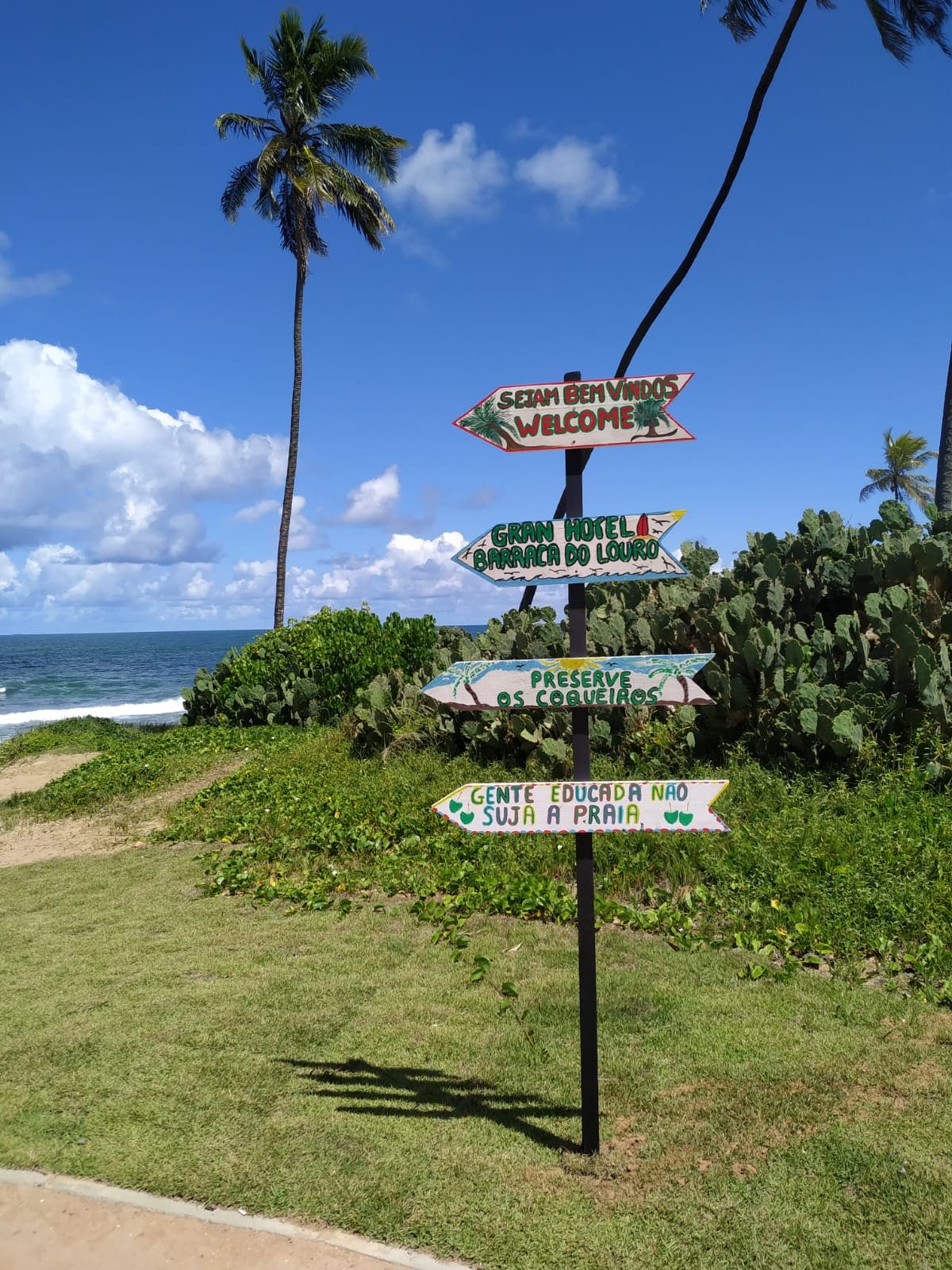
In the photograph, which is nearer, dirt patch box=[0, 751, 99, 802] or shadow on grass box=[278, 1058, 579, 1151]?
shadow on grass box=[278, 1058, 579, 1151]

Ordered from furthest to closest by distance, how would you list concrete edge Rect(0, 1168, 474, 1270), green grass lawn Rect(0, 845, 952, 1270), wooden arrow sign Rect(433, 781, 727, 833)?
1. wooden arrow sign Rect(433, 781, 727, 833)
2. green grass lawn Rect(0, 845, 952, 1270)
3. concrete edge Rect(0, 1168, 474, 1270)

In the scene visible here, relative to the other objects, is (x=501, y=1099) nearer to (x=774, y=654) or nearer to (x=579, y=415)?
(x=579, y=415)

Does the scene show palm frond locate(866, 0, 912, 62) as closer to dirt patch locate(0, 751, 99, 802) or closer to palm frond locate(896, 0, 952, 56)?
palm frond locate(896, 0, 952, 56)

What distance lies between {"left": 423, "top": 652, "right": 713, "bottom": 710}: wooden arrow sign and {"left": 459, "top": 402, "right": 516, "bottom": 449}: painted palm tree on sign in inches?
39.3

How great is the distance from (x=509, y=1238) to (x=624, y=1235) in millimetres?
421

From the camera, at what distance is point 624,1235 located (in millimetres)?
3244

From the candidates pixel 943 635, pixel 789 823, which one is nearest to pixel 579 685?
pixel 789 823

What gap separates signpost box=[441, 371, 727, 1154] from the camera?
373 cm

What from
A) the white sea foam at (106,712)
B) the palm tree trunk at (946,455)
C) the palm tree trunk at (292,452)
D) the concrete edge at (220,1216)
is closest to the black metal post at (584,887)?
the concrete edge at (220,1216)

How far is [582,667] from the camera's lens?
149 inches

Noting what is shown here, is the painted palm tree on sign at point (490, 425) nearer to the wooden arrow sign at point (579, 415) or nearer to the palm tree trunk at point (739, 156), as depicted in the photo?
the wooden arrow sign at point (579, 415)

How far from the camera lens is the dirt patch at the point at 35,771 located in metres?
14.0

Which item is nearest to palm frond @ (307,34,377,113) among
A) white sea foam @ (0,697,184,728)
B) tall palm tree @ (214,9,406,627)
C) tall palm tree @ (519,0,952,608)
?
tall palm tree @ (214,9,406,627)

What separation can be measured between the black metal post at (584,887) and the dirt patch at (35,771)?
11.8 metres
